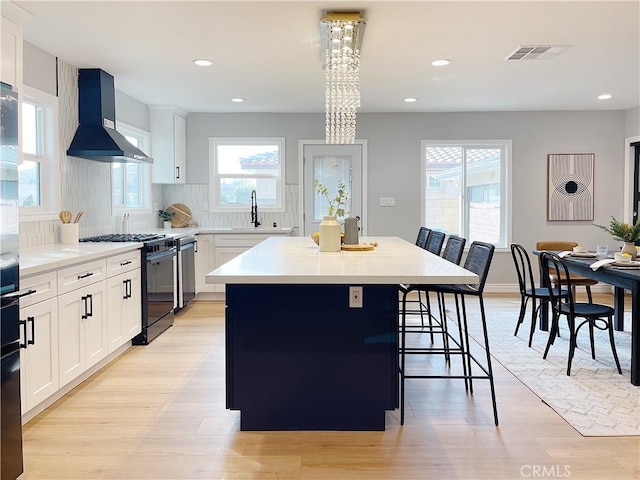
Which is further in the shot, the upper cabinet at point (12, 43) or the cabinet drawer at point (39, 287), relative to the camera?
the upper cabinet at point (12, 43)

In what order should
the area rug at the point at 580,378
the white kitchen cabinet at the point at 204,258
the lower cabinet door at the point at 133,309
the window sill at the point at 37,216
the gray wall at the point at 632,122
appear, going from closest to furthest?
the area rug at the point at 580,378, the window sill at the point at 37,216, the lower cabinet door at the point at 133,309, the white kitchen cabinet at the point at 204,258, the gray wall at the point at 632,122

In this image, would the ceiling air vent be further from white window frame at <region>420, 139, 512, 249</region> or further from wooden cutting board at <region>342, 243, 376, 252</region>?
white window frame at <region>420, 139, 512, 249</region>

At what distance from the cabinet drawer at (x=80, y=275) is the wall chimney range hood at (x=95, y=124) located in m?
1.23

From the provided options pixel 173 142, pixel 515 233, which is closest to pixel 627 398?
pixel 515 233

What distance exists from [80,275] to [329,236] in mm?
1641

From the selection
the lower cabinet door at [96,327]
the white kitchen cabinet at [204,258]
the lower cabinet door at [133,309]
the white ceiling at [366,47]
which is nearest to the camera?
the white ceiling at [366,47]

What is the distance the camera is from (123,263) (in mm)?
4055

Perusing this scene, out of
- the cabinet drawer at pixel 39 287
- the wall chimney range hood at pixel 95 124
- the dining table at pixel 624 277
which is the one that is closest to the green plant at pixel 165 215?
the wall chimney range hood at pixel 95 124

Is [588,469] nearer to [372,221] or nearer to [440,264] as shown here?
[440,264]

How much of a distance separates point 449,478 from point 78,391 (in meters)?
2.42

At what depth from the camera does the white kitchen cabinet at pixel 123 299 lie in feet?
12.6

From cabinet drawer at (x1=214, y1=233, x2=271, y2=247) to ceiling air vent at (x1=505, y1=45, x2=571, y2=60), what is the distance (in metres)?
3.51

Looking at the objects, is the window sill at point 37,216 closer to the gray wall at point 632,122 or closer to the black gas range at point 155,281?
the black gas range at point 155,281

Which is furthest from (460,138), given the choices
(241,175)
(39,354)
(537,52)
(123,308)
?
(39,354)
